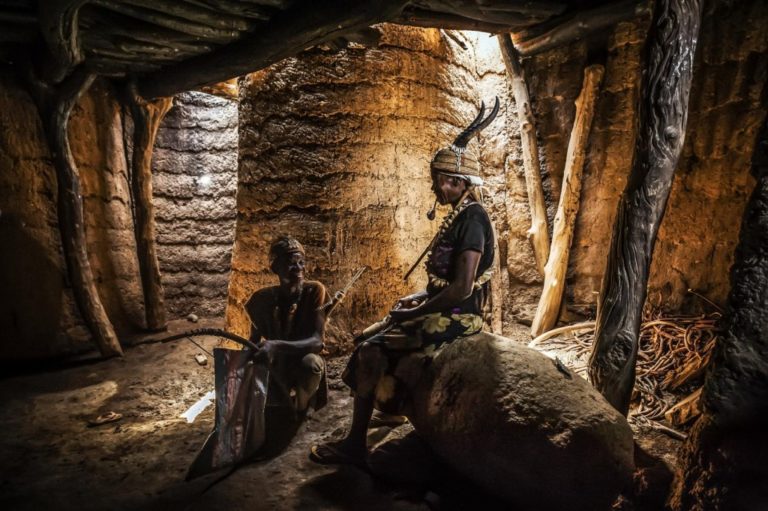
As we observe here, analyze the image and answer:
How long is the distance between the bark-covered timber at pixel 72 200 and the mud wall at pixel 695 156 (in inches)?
224

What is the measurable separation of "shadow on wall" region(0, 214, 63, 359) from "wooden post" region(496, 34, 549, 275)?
5.86 m

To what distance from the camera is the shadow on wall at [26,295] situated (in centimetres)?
442

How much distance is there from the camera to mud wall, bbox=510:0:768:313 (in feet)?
12.0

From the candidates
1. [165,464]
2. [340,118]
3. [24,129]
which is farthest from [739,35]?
[24,129]

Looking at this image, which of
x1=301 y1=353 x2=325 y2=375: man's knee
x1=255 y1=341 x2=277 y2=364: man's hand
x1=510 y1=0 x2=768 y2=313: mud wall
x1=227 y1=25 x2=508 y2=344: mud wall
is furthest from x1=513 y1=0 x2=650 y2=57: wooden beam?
x1=255 y1=341 x2=277 y2=364: man's hand

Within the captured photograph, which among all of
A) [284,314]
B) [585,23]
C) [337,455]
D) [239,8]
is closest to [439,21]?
[585,23]

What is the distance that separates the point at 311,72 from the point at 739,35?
4.00 meters

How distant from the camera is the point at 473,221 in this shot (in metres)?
2.50

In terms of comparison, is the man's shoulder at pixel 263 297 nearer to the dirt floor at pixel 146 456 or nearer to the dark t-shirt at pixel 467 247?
the dirt floor at pixel 146 456

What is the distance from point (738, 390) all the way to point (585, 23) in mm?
3933

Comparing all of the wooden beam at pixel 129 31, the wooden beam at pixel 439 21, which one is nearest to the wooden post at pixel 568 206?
the wooden beam at pixel 439 21

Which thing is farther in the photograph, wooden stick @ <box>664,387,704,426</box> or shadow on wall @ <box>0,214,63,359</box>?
shadow on wall @ <box>0,214,63,359</box>

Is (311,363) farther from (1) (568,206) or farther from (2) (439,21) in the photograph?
(1) (568,206)

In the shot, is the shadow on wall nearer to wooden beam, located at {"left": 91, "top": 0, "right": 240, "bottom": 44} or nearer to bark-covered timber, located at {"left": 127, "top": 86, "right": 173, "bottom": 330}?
bark-covered timber, located at {"left": 127, "top": 86, "right": 173, "bottom": 330}
